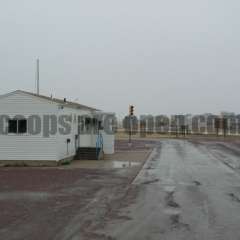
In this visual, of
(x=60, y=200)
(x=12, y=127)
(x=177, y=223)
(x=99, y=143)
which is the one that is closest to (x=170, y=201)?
(x=60, y=200)

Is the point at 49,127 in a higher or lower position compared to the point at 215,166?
higher

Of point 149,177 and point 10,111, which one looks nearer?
point 149,177

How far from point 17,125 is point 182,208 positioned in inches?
642

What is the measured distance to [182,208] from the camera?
14.1 m

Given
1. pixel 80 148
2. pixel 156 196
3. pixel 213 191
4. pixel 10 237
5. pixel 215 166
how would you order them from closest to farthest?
pixel 10 237, pixel 156 196, pixel 213 191, pixel 215 166, pixel 80 148

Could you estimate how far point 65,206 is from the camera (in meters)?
14.4

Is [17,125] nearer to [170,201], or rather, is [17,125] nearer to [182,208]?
[170,201]

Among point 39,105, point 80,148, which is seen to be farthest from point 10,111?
point 80,148

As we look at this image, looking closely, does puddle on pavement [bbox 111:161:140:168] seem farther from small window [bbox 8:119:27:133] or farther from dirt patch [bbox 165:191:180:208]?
dirt patch [bbox 165:191:180:208]

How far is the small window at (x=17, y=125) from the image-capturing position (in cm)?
2881

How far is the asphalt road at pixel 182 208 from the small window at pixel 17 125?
7472 millimetres

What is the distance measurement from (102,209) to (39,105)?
616 inches

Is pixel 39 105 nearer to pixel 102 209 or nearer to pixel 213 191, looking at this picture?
pixel 213 191

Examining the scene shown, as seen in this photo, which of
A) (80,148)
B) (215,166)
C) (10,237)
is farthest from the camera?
(80,148)
